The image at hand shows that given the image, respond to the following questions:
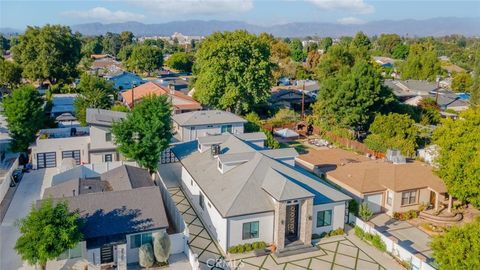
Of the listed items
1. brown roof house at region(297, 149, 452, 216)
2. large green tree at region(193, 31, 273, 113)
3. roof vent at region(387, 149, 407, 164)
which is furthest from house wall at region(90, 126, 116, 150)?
roof vent at region(387, 149, 407, 164)

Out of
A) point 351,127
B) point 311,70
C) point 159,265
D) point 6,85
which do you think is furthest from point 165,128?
point 311,70

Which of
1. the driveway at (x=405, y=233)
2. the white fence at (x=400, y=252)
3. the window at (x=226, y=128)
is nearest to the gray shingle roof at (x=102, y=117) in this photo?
the window at (x=226, y=128)

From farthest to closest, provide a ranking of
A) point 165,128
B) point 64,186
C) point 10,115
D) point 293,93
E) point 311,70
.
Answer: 1. point 311,70
2. point 293,93
3. point 10,115
4. point 165,128
5. point 64,186

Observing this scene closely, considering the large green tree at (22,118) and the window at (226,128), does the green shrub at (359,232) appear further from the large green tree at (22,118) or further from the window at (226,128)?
the large green tree at (22,118)

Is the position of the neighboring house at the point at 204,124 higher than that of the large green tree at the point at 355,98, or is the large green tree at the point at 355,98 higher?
the large green tree at the point at 355,98

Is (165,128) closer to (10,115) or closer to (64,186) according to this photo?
(64,186)

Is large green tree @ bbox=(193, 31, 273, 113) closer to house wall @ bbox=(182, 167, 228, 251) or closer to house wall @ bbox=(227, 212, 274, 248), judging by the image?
house wall @ bbox=(182, 167, 228, 251)

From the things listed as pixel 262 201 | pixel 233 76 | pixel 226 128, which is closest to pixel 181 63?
pixel 233 76
